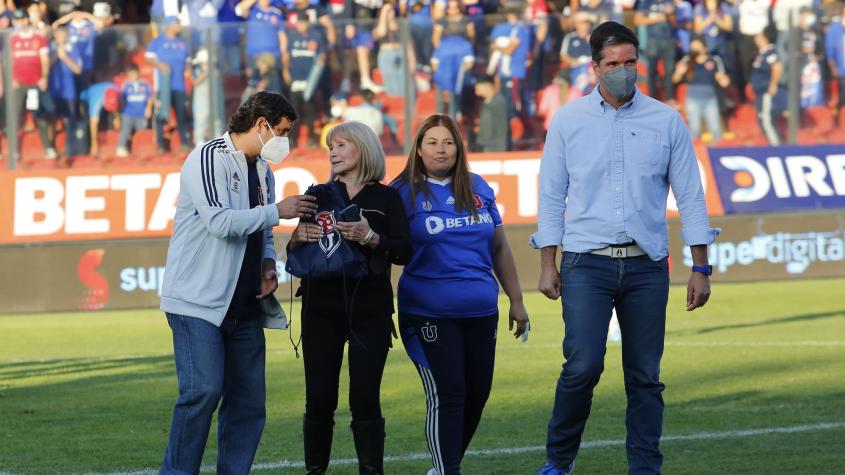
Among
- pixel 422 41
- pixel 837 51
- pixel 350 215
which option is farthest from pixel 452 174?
pixel 837 51

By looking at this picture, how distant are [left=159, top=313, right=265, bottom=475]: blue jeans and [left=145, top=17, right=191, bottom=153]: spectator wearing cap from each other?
12689mm

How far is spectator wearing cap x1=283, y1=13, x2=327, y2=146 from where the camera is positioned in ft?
64.0

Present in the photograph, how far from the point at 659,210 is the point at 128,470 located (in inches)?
126

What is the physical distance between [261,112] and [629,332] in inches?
75.8

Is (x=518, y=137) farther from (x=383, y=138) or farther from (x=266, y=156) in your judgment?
(x=266, y=156)

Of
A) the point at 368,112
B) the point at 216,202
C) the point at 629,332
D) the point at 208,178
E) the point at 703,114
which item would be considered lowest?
the point at 629,332

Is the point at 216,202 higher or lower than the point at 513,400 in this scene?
higher

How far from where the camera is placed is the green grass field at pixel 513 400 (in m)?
8.42

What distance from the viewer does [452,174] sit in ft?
24.0

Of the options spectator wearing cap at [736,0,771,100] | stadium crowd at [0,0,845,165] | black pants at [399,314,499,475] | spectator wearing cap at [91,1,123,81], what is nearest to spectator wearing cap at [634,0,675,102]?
stadium crowd at [0,0,845,165]

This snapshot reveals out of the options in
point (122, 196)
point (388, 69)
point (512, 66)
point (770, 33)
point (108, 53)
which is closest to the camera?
point (122, 196)

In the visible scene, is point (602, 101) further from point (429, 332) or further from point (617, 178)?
point (429, 332)

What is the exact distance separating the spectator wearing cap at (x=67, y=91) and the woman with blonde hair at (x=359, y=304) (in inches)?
500

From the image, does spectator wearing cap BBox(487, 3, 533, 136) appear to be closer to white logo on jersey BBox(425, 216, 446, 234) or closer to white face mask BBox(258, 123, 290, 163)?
white logo on jersey BBox(425, 216, 446, 234)
